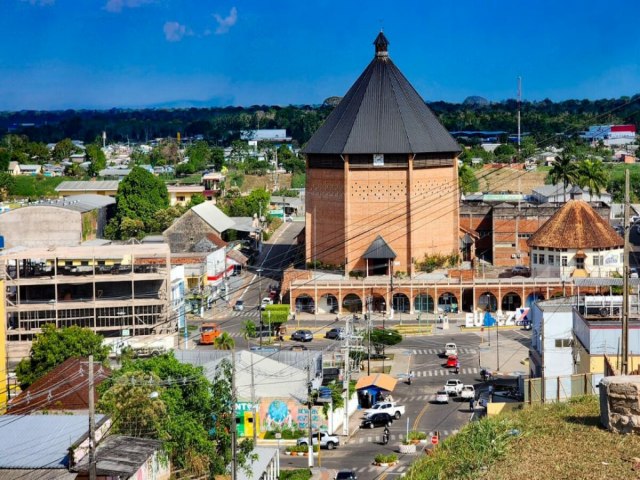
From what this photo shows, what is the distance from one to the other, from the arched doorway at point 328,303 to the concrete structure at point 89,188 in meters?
44.0

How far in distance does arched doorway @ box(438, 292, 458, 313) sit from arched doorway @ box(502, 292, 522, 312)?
2264mm

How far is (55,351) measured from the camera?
42.8 m

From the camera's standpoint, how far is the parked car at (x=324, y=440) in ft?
124

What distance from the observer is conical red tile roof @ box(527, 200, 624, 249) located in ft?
206

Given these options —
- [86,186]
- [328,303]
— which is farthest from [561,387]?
[86,186]

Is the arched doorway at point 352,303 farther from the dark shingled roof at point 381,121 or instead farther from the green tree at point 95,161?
the green tree at point 95,161

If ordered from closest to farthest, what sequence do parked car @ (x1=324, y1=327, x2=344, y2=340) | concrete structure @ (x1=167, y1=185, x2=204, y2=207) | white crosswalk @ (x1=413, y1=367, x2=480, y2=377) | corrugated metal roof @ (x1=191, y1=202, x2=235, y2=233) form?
white crosswalk @ (x1=413, y1=367, x2=480, y2=377) → parked car @ (x1=324, y1=327, x2=344, y2=340) → corrugated metal roof @ (x1=191, y1=202, x2=235, y2=233) → concrete structure @ (x1=167, y1=185, x2=204, y2=207)

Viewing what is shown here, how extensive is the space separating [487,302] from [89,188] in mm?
50865

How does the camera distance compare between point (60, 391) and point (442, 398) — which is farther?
point (442, 398)

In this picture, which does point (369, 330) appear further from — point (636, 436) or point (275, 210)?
point (275, 210)

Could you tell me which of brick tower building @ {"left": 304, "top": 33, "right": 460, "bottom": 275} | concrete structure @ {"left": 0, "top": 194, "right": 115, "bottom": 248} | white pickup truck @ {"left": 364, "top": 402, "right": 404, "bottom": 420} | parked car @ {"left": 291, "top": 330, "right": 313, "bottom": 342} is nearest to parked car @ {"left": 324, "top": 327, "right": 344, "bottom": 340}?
parked car @ {"left": 291, "top": 330, "right": 313, "bottom": 342}

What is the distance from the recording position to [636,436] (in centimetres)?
2073

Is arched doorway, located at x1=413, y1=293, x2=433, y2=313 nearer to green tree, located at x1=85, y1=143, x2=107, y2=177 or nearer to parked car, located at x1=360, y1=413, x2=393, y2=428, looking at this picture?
parked car, located at x1=360, y1=413, x2=393, y2=428

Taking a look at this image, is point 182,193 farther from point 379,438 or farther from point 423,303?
point 379,438
